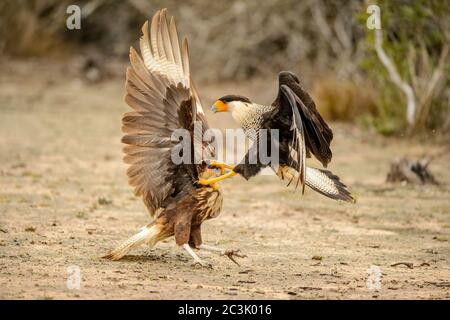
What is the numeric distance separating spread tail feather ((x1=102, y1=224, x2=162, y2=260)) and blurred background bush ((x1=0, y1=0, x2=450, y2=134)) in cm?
625

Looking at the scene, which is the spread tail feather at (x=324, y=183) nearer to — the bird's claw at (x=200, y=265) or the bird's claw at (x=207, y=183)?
the bird's claw at (x=207, y=183)

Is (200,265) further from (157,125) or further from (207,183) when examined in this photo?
(157,125)

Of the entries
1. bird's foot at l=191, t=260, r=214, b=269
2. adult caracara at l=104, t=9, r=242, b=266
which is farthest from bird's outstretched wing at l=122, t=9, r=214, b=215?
bird's foot at l=191, t=260, r=214, b=269

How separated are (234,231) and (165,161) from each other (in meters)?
1.50

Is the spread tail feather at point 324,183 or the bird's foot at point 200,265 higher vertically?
the spread tail feather at point 324,183

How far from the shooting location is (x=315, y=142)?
5.69 meters

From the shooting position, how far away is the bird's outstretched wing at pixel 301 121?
532 cm

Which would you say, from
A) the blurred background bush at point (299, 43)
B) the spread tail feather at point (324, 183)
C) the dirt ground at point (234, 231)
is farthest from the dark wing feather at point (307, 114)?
the blurred background bush at point (299, 43)

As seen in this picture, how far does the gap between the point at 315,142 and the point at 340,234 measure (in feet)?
5.32

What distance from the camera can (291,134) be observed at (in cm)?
576

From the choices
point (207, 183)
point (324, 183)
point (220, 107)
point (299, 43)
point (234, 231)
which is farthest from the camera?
point (299, 43)

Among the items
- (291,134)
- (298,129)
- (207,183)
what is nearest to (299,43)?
(291,134)

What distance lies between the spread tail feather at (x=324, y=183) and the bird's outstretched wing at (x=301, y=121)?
0.18 meters

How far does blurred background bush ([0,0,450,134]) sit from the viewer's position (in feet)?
40.1
